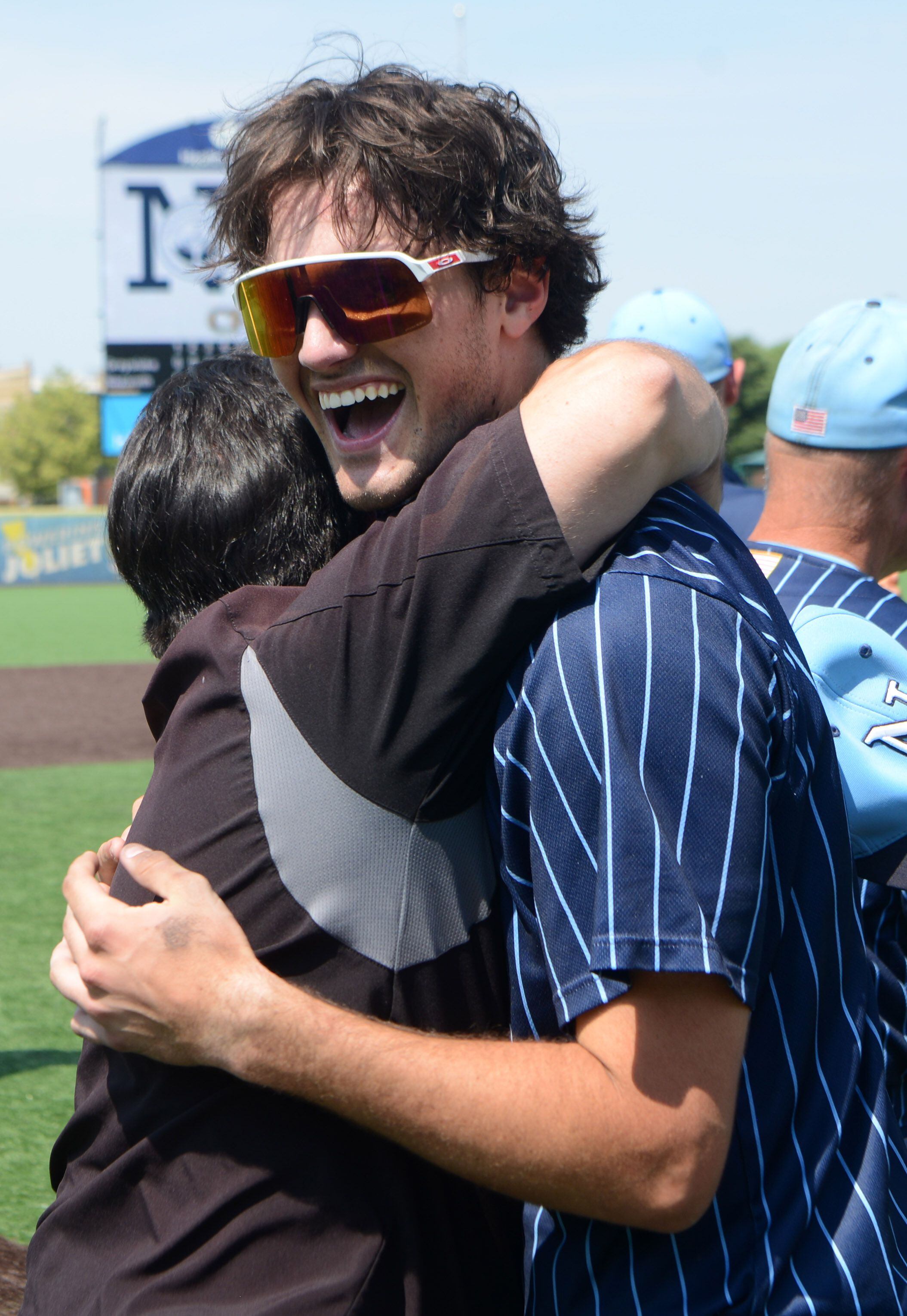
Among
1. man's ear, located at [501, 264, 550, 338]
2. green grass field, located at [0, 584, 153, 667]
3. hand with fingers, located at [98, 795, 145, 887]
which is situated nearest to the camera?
hand with fingers, located at [98, 795, 145, 887]

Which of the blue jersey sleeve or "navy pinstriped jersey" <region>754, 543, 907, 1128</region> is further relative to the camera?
"navy pinstriped jersey" <region>754, 543, 907, 1128</region>

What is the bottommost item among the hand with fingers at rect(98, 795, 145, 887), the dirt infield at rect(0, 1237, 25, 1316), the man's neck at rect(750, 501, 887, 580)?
the dirt infield at rect(0, 1237, 25, 1316)

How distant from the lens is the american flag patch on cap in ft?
9.27

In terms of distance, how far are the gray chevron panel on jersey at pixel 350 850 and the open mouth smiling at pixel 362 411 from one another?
0.43 meters

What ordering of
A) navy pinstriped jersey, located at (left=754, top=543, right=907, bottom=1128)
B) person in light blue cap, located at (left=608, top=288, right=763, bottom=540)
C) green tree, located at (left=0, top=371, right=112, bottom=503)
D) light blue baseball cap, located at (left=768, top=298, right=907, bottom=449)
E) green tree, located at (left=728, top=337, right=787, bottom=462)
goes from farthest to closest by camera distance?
green tree, located at (left=0, top=371, right=112, bottom=503), green tree, located at (left=728, top=337, right=787, bottom=462), person in light blue cap, located at (left=608, top=288, right=763, bottom=540), light blue baseball cap, located at (left=768, top=298, right=907, bottom=449), navy pinstriped jersey, located at (left=754, top=543, right=907, bottom=1128)

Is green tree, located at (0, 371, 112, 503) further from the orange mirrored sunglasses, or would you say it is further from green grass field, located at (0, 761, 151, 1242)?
the orange mirrored sunglasses

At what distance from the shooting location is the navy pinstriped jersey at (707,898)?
1255 millimetres

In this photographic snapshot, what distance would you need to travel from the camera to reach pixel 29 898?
627cm

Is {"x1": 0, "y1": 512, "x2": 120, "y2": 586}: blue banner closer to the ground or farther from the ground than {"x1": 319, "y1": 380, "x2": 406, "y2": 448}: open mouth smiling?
closer to the ground

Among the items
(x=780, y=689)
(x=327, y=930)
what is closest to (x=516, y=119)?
(x=780, y=689)

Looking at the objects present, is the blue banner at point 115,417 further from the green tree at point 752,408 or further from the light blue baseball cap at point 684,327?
the green tree at point 752,408

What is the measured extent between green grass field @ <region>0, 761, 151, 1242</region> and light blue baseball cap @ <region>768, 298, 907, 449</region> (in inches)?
111

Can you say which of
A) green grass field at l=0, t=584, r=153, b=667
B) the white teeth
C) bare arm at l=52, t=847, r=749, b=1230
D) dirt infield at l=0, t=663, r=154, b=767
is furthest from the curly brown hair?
green grass field at l=0, t=584, r=153, b=667

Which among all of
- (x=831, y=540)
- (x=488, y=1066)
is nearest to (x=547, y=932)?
(x=488, y=1066)
